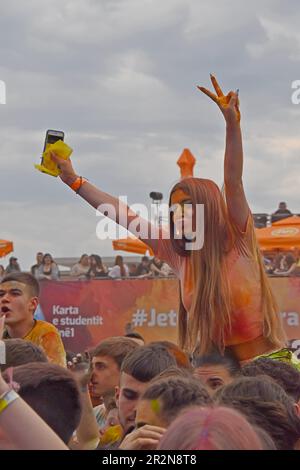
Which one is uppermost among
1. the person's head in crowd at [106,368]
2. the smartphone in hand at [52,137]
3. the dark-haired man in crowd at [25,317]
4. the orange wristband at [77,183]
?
the smartphone in hand at [52,137]

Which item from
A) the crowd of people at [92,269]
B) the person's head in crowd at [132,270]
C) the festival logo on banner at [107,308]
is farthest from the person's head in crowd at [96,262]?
the festival logo on banner at [107,308]

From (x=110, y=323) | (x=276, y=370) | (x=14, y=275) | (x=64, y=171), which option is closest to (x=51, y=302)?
(x=110, y=323)

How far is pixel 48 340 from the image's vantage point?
479cm

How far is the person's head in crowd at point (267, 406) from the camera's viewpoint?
2.71 meters

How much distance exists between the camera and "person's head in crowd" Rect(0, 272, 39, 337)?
16.0 feet

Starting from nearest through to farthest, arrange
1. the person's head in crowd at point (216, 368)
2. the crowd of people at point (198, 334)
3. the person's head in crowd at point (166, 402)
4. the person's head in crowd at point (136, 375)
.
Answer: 1. the person's head in crowd at point (166, 402)
2. the crowd of people at point (198, 334)
3. the person's head in crowd at point (136, 375)
4. the person's head in crowd at point (216, 368)

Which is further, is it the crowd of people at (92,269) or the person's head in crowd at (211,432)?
the crowd of people at (92,269)

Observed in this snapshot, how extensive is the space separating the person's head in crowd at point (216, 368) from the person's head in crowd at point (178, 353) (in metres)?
0.06

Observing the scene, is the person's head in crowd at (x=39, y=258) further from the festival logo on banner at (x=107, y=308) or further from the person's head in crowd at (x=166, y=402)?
the person's head in crowd at (x=166, y=402)

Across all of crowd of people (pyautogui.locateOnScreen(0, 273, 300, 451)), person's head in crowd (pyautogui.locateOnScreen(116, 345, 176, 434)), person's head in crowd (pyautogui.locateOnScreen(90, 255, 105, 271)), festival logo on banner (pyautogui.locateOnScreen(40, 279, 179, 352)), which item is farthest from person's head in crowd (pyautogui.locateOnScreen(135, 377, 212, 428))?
person's head in crowd (pyautogui.locateOnScreen(90, 255, 105, 271))

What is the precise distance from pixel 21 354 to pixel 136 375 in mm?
497

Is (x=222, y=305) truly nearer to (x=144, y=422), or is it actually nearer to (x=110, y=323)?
(x=144, y=422)

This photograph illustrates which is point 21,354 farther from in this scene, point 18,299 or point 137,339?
point 137,339

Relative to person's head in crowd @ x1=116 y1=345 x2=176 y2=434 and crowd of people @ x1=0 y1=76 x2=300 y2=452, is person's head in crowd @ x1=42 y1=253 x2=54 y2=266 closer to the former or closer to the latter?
crowd of people @ x1=0 y1=76 x2=300 y2=452
